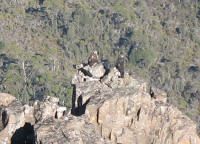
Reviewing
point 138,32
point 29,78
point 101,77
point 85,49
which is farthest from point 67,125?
point 138,32

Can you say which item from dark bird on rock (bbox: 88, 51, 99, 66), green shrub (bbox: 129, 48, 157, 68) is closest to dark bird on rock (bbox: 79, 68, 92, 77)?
dark bird on rock (bbox: 88, 51, 99, 66)

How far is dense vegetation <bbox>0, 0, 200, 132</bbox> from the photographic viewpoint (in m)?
118

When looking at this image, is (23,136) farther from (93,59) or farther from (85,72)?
(93,59)

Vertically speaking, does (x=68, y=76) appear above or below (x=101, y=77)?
below

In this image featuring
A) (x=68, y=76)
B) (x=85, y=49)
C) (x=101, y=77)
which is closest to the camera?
(x=101, y=77)

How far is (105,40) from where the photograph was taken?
14312cm

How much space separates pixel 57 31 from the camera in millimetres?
142125

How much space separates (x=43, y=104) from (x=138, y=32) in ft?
415

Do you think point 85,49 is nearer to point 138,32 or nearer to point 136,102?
point 138,32

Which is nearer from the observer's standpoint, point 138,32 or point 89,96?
point 89,96

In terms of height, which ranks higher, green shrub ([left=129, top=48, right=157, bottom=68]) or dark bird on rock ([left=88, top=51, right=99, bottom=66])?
dark bird on rock ([left=88, top=51, right=99, bottom=66])

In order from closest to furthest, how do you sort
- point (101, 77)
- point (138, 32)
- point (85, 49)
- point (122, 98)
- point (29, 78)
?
point (122, 98), point (101, 77), point (29, 78), point (85, 49), point (138, 32)

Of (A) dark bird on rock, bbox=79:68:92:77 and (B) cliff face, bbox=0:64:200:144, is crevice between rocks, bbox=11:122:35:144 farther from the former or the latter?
(A) dark bird on rock, bbox=79:68:92:77

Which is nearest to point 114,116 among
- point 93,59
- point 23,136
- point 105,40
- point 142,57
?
point 23,136
